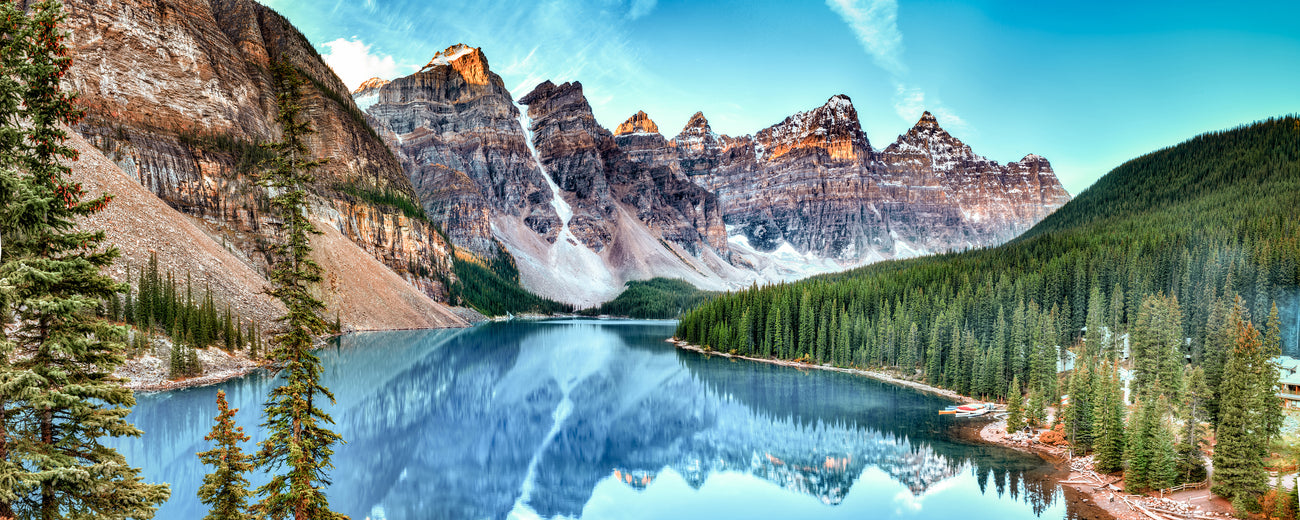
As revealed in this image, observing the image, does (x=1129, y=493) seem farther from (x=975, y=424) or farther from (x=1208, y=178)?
(x=1208, y=178)

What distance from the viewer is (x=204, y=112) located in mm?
109250

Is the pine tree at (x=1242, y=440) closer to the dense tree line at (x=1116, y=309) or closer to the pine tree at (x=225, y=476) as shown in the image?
the dense tree line at (x=1116, y=309)

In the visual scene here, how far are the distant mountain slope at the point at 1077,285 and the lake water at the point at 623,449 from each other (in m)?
9.89

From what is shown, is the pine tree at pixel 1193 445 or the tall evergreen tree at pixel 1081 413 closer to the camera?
the pine tree at pixel 1193 445

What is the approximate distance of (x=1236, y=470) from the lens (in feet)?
84.2

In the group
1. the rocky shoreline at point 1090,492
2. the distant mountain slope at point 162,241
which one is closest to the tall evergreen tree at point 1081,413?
the rocky shoreline at point 1090,492

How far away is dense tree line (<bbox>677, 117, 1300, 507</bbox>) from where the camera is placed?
32.8 meters

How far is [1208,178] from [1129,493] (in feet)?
285

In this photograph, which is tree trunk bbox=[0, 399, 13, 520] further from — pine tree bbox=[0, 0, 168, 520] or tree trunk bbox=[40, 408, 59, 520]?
tree trunk bbox=[40, 408, 59, 520]

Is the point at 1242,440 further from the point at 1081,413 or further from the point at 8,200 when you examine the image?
the point at 8,200

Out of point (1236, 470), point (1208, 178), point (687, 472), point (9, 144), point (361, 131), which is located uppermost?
point (361, 131)

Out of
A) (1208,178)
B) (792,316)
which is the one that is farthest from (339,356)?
(1208,178)

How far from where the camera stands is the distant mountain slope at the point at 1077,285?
185ft

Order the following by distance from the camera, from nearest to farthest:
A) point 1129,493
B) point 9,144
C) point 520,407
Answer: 1. point 9,144
2. point 1129,493
3. point 520,407
